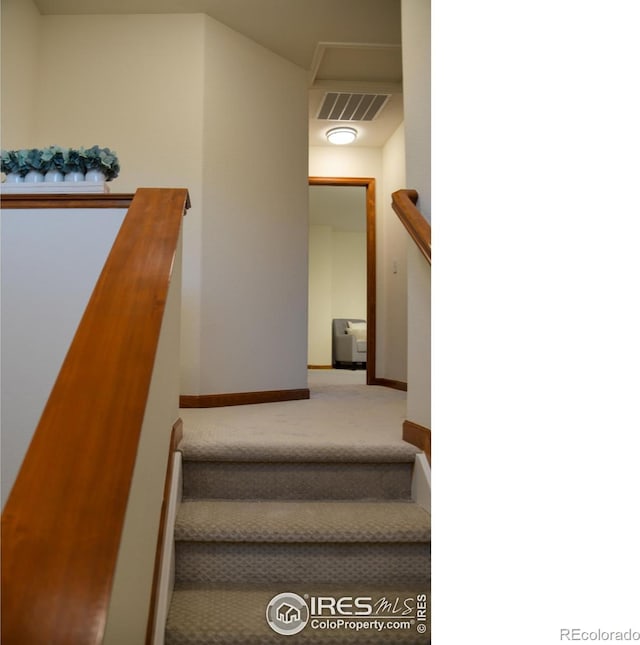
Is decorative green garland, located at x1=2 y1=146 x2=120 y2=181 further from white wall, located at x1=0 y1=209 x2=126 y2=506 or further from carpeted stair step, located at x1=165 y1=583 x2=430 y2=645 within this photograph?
carpeted stair step, located at x1=165 y1=583 x2=430 y2=645

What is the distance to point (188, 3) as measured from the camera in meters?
3.60

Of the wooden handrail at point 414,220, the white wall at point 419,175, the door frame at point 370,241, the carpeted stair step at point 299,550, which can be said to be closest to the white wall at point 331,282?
the door frame at point 370,241

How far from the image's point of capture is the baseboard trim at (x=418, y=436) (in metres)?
2.14

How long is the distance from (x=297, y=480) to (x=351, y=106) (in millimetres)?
3796

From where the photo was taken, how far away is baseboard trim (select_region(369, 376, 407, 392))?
16.4 feet

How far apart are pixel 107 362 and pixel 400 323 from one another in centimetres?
429

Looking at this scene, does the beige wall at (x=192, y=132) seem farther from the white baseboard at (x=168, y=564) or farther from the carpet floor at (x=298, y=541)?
the white baseboard at (x=168, y=564)

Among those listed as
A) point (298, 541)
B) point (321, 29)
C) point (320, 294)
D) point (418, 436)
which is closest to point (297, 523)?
point (298, 541)

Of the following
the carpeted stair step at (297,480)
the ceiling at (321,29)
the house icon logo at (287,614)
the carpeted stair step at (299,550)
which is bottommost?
the house icon logo at (287,614)

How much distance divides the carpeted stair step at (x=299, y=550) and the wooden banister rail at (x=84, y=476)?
868 mm

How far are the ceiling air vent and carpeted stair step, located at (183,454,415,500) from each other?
140 inches

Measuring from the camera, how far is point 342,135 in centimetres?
548

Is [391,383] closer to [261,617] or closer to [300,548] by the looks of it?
[300,548]
